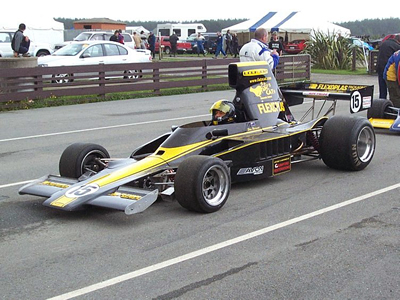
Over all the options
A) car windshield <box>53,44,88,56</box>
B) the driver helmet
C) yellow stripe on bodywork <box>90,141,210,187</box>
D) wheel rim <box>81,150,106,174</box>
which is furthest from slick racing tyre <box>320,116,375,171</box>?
car windshield <box>53,44,88,56</box>

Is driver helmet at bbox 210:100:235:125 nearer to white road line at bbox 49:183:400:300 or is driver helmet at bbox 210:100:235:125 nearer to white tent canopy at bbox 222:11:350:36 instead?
white road line at bbox 49:183:400:300

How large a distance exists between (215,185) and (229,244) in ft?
3.68

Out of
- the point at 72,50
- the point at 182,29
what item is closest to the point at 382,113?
the point at 72,50

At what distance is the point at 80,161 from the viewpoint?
6.96 meters

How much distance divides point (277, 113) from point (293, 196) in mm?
1519

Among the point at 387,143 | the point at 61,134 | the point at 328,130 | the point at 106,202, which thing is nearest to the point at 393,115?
the point at 387,143

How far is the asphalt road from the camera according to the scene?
446 centimetres

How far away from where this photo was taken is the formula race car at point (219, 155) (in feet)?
19.7

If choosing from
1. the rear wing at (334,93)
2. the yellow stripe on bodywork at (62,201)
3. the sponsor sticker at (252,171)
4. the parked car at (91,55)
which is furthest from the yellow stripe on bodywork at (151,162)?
the parked car at (91,55)

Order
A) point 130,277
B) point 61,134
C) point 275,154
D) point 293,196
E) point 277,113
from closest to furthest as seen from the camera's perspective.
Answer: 1. point 130,277
2. point 293,196
3. point 275,154
4. point 277,113
5. point 61,134

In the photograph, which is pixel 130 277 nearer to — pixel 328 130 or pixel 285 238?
pixel 285 238

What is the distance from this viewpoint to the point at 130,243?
5398 millimetres

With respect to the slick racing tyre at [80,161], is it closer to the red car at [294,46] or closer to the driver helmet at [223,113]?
the driver helmet at [223,113]

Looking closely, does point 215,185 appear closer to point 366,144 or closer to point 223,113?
point 223,113
